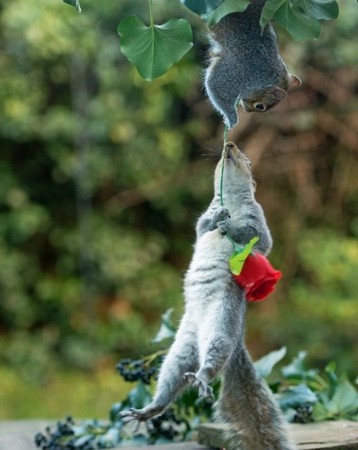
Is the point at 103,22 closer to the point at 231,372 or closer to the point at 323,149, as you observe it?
the point at 323,149

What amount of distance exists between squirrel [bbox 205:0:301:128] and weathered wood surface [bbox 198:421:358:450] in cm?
69

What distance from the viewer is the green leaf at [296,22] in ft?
5.13

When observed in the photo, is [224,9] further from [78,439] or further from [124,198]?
[124,198]

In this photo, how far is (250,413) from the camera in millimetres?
1899

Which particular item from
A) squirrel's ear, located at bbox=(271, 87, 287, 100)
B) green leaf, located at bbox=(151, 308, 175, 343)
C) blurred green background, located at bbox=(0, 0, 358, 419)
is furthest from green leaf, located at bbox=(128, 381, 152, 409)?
blurred green background, located at bbox=(0, 0, 358, 419)

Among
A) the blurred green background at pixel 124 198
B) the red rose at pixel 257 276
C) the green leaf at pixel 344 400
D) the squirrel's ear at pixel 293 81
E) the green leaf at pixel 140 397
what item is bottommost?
the red rose at pixel 257 276

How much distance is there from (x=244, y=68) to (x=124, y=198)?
14.6ft

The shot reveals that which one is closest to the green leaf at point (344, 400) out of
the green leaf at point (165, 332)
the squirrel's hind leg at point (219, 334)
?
the green leaf at point (165, 332)

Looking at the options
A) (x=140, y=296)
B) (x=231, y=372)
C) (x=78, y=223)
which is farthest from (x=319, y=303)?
(x=231, y=372)

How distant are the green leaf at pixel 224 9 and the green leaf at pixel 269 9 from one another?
0.06 m

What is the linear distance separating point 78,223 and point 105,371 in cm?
91

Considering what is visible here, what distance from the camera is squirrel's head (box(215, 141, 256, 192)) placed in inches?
72.1

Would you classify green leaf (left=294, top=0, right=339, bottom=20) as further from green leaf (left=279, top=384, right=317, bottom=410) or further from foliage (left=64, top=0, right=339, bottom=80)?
green leaf (left=279, top=384, right=317, bottom=410)

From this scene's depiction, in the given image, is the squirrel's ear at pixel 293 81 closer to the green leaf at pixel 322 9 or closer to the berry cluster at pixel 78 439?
the green leaf at pixel 322 9
